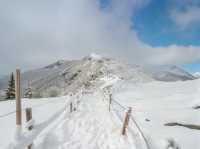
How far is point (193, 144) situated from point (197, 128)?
6.37ft

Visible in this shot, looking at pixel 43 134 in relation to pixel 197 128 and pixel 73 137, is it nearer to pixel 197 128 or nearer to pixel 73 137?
pixel 73 137

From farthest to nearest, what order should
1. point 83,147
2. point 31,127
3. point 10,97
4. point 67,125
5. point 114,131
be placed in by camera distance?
point 10,97
point 67,125
point 114,131
point 83,147
point 31,127

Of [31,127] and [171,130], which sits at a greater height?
[31,127]

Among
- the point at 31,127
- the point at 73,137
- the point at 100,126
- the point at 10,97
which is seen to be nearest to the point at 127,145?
the point at 73,137

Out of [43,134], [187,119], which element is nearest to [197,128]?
[187,119]

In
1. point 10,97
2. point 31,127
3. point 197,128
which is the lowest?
point 10,97

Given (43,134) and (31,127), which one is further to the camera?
(43,134)

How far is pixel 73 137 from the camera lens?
8.35 meters

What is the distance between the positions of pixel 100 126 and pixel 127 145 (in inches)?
116

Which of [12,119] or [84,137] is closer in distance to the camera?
[84,137]

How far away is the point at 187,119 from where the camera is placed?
11281 millimetres

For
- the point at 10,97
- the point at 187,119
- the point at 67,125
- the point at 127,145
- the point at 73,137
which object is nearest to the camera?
the point at 127,145

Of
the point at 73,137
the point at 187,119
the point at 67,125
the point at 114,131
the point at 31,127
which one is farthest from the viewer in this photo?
the point at 187,119

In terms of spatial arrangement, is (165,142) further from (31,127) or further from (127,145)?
(31,127)
